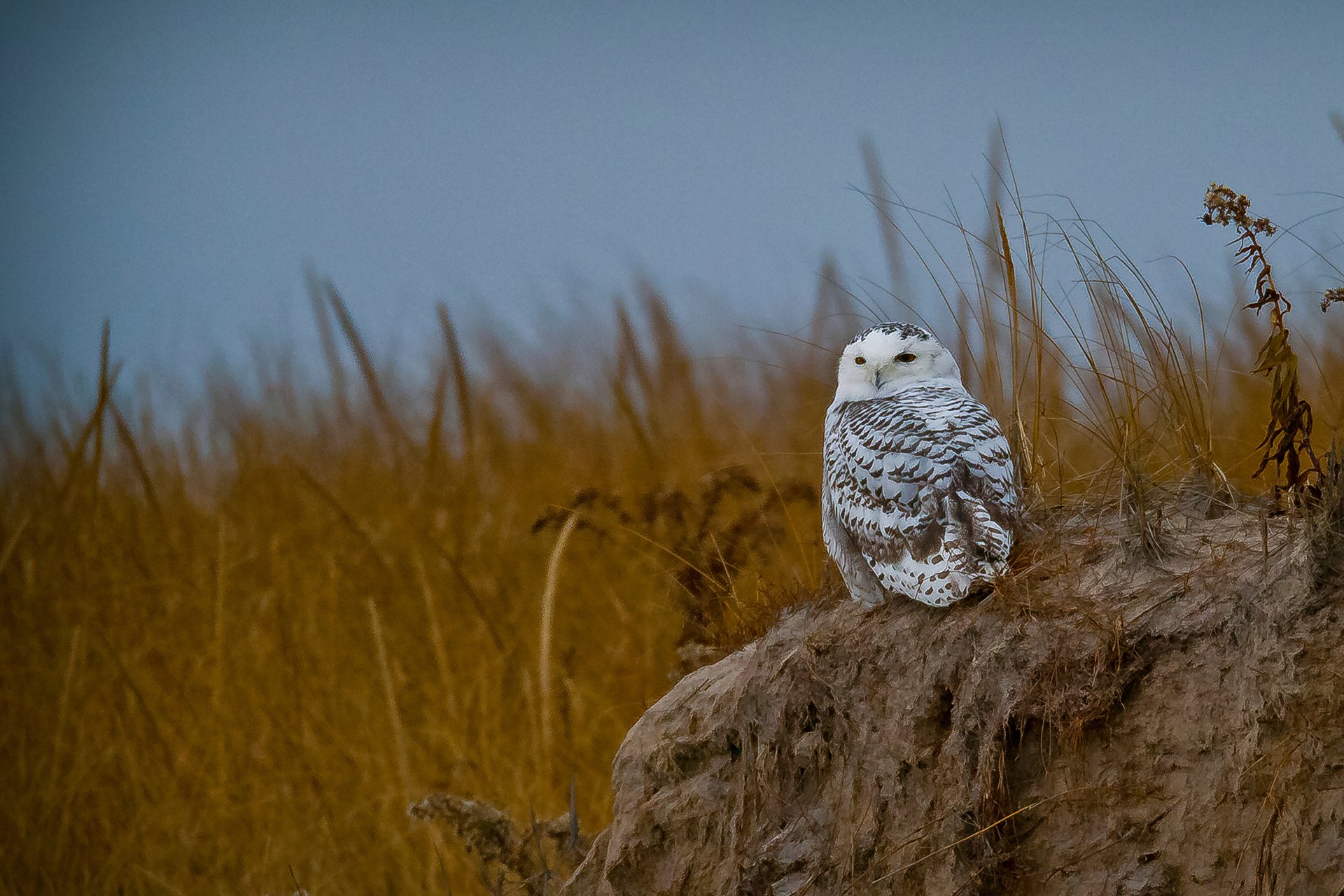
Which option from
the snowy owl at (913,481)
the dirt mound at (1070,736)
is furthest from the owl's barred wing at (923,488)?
the dirt mound at (1070,736)

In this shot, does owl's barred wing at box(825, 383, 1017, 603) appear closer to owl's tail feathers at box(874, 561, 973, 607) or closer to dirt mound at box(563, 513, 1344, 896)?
owl's tail feathers at box(874, 561, 973, 607)

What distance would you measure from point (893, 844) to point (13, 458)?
5.12 m

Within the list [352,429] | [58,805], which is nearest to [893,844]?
[58,805]

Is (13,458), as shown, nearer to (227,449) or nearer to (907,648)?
(227,449)

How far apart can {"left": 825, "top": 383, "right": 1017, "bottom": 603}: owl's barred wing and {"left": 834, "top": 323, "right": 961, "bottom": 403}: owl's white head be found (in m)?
0.18

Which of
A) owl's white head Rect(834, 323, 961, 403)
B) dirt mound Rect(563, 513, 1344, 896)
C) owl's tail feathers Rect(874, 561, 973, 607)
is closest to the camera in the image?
dirt mound Rect(563, 513, 1344, 896)

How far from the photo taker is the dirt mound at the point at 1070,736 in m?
2.18

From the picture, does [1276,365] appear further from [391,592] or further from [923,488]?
[391,592]

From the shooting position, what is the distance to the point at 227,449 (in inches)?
248

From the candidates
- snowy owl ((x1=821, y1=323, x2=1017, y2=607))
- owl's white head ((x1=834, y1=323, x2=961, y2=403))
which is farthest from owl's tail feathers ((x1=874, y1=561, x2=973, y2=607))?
owl's white head ((x1=834, y1=323, x2=961, y2=403))

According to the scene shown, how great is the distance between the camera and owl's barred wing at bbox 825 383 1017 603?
257cm

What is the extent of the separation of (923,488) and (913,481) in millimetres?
29

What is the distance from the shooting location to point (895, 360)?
3.15 m

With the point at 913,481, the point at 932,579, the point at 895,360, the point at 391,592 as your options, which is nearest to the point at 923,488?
the point at 913,481
